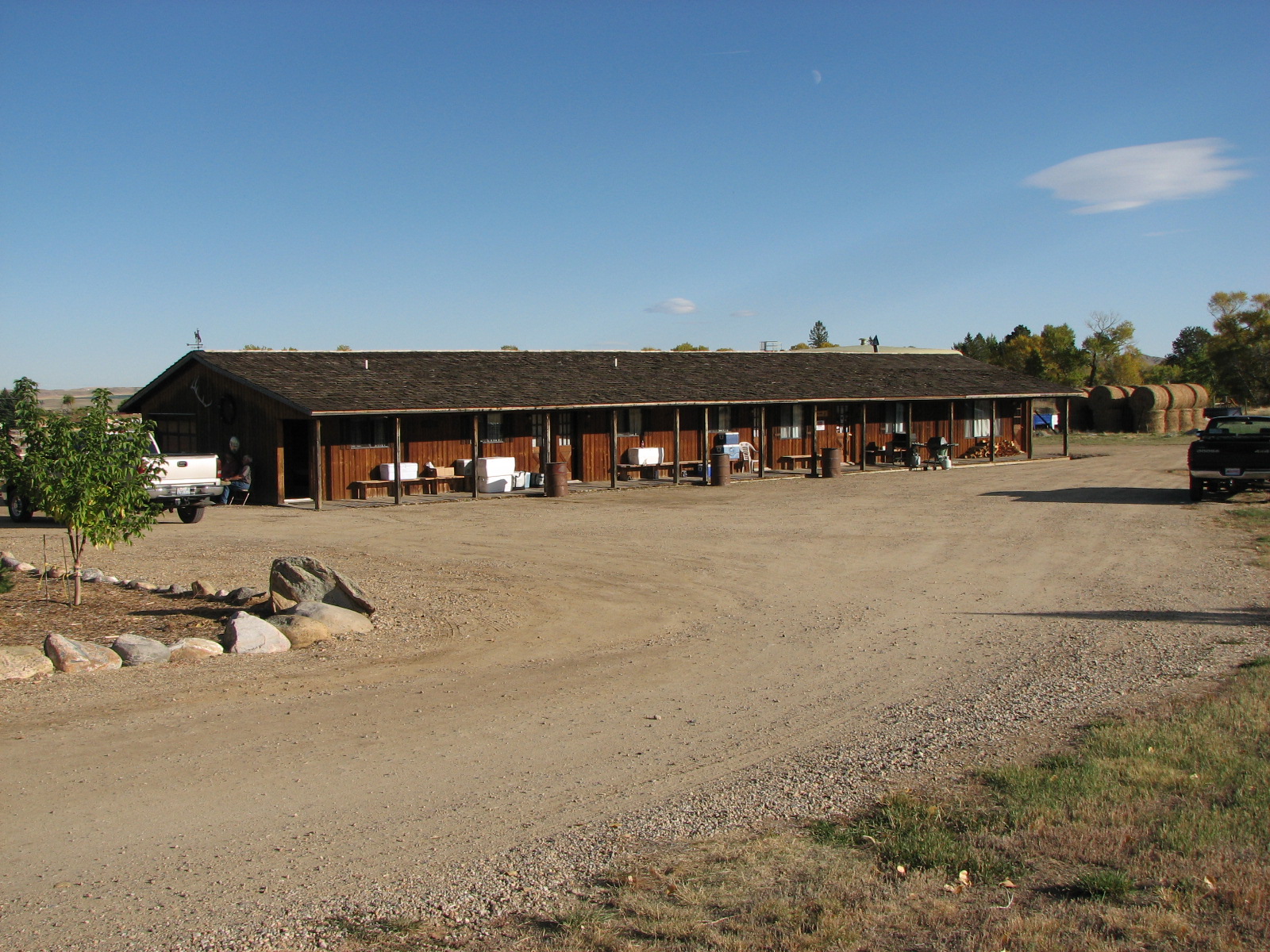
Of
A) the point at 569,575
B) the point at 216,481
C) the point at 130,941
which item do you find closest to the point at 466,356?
the point at 216,481

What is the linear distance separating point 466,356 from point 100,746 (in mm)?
24713

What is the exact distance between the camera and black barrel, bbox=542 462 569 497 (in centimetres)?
2628

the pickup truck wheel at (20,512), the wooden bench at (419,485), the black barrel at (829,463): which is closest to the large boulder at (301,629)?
the pickup truck wheel at (20,512)

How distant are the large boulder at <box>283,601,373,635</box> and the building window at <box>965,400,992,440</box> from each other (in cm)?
3266

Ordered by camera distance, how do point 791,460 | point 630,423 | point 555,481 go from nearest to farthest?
point 555,481
point 630,423
point 791,460

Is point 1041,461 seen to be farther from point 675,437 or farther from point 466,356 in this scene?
point 466,356

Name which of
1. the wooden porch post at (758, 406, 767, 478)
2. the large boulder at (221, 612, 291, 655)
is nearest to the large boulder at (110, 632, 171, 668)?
the large boulder at (221, 612, 291, 655)

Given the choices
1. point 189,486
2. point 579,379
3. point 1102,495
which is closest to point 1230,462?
point 1102,495

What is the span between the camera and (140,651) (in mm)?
9195

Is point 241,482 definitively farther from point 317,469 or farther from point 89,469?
point 89,469

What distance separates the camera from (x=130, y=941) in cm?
435

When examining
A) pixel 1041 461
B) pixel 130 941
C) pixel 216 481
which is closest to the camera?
pixel 130 941

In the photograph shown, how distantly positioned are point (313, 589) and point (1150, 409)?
53.3 meters

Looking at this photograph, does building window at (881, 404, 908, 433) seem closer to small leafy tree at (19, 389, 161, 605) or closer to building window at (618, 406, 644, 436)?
building window at (618, 406, 644, 436)
